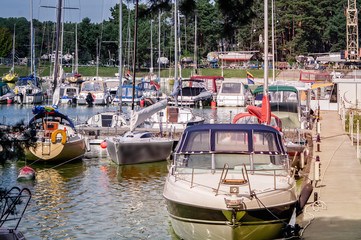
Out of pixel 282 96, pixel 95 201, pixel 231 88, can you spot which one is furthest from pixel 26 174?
pixel 231 88

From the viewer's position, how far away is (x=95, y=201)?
2169cm

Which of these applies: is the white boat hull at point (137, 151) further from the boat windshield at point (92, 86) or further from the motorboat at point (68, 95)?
Answer: the boat windshield at point (92, 86)

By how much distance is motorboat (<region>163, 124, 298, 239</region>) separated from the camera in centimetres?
1312

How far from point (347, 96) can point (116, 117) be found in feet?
57.2

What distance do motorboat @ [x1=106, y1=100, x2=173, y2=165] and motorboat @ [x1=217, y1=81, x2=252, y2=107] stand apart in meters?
31.5

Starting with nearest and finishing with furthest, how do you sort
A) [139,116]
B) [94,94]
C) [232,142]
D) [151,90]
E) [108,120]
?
[232,142] < [139,116] < [108,120] < [94,94] < [151,90]

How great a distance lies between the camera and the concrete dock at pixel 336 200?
13602mm

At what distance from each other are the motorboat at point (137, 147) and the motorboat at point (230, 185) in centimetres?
1257

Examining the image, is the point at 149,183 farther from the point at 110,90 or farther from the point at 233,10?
the point at 110,90

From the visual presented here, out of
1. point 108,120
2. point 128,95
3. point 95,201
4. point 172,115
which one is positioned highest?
point 128,95

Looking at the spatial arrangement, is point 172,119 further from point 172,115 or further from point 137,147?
point 137,147

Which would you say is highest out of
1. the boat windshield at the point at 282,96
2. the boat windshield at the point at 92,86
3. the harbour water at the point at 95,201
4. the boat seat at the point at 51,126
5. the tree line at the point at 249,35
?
the tree line at the point at 249,35

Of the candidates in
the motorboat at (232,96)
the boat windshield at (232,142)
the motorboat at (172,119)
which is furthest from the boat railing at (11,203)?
the motorboat at (232,96)

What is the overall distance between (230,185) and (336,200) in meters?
4.16
